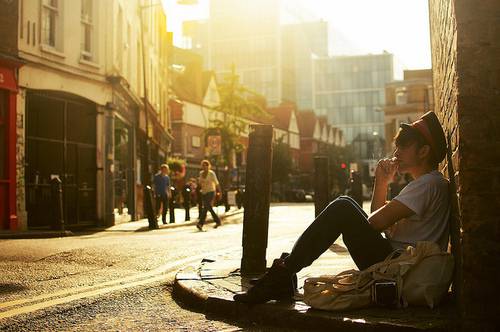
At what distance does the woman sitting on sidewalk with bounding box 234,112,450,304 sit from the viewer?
3.47 m

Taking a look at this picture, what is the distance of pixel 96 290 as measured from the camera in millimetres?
4891

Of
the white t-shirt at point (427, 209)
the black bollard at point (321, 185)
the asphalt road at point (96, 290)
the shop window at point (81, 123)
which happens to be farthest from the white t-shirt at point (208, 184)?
the white t-shirt at point (427, 209)

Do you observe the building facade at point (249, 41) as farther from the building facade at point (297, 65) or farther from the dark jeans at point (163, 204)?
the dark jeans at point (163, 204)

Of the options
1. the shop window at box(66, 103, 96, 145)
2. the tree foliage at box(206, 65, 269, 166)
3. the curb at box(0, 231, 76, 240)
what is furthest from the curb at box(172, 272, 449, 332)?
the tree foliage at box(206, 65, 269, 166)

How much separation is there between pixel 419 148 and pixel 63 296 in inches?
112

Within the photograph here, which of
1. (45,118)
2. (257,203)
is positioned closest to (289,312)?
(257,203)

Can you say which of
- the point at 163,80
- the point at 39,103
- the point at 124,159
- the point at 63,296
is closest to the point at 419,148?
the point at 63,296

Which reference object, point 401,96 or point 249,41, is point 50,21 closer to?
point 401,96

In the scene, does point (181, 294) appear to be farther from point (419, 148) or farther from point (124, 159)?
point (124, 159)

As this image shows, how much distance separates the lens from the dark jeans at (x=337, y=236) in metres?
3.69

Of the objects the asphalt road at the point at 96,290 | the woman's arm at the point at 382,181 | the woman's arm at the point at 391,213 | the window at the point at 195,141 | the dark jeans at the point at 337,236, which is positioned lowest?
the asphalt road at the point at 96,290

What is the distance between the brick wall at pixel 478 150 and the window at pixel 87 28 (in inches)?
604

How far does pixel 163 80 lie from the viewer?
34375 mm

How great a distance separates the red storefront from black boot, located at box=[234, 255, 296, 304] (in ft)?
37.2
